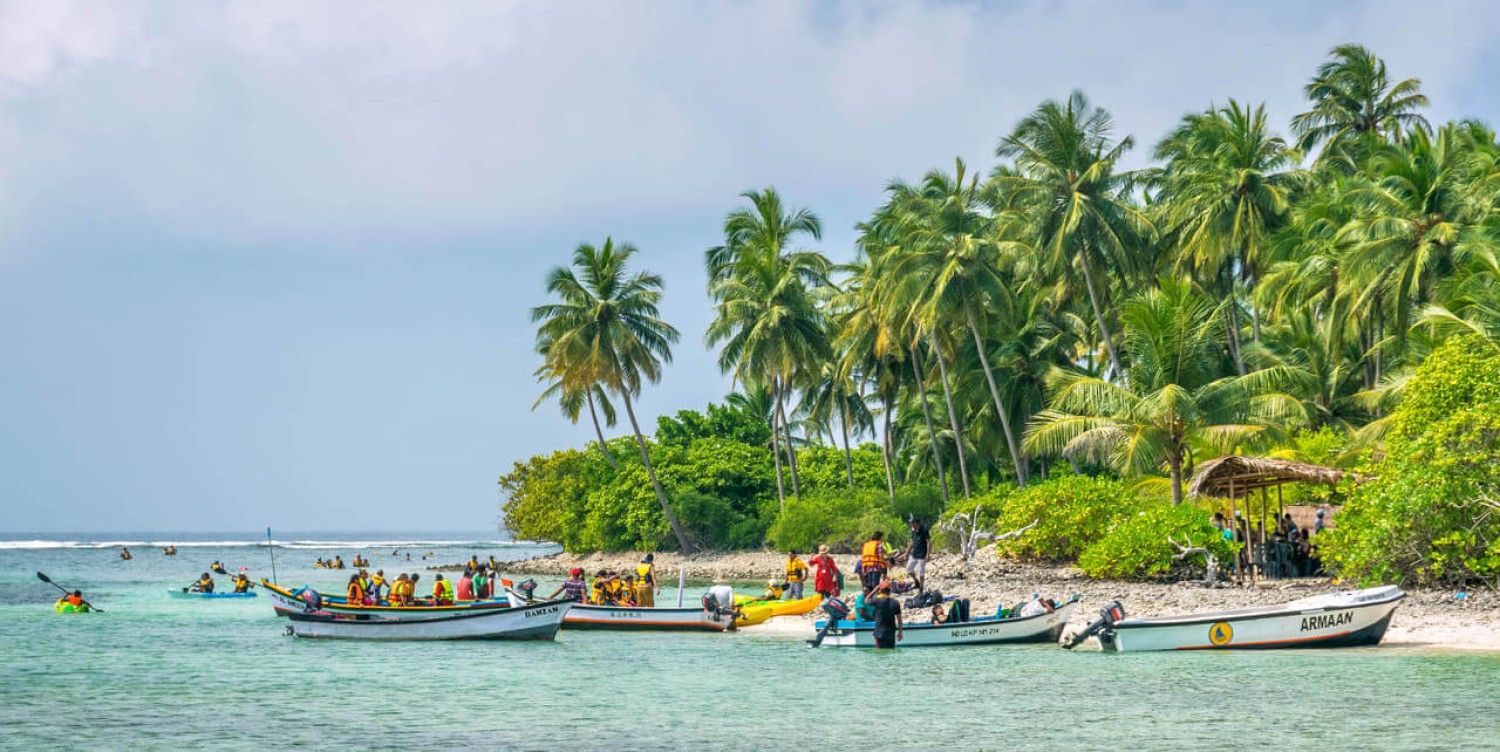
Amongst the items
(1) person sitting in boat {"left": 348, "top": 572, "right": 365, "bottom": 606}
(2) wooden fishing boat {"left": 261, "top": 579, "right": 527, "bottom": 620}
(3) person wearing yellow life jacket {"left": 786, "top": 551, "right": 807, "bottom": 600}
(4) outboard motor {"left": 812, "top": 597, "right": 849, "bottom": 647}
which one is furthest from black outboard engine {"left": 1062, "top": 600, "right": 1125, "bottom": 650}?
(1) person sitting in boat {"left": 348, "top": 572, "right": 365, "bottom": 606}

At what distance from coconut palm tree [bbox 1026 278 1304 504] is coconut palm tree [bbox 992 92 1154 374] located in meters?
6.25

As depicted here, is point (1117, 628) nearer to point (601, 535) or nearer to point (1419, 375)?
point (1419, 375)

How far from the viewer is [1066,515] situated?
33844 mm

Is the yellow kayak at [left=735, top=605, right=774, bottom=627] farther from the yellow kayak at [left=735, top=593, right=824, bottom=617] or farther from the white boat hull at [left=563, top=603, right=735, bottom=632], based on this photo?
Result: the white boat hull at [left=563, top=603, right=735, bottom=632]

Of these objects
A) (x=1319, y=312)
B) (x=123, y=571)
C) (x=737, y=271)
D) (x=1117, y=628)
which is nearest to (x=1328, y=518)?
(x=1319, y=312)

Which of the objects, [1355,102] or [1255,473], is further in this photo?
[1355,102]

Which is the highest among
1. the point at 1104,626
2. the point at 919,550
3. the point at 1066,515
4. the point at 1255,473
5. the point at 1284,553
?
the point at 1255,473

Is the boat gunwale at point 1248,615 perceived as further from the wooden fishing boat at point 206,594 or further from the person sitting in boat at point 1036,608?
the wooden fishing boat at point 206,594

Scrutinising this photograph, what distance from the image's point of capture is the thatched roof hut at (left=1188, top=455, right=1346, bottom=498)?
2567 cm

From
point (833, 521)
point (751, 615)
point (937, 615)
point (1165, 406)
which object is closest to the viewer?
point (937, 615)

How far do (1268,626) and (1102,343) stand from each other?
98.6ft

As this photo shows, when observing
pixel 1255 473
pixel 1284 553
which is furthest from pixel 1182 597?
pixel 1284 553

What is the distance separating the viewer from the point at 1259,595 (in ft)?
83.6

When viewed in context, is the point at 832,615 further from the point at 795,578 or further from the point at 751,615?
the point at 795,578
